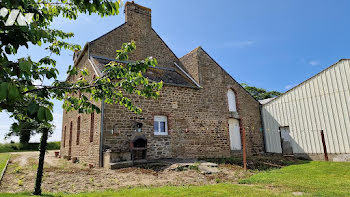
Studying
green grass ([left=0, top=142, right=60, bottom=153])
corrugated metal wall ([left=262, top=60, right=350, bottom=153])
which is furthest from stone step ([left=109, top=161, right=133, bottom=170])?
green grass ([left=0, top=142, right=60, bottom=153])

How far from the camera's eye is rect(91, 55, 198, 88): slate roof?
12.5 metres

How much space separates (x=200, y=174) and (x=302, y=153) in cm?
834

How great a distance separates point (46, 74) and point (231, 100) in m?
13.5

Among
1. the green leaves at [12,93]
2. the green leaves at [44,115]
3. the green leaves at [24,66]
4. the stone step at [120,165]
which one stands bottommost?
the stone step at [120,165]

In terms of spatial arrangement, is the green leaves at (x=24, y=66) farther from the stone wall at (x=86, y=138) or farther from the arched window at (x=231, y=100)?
the arched window at (x=231, y=100)

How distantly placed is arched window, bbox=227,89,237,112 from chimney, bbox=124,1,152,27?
7.56 meters

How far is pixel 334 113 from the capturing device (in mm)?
11570

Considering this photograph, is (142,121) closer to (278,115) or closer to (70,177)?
(70,177)

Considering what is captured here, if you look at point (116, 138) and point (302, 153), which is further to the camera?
point (302, 153)

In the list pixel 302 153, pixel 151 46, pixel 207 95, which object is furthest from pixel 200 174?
pixel 151 46

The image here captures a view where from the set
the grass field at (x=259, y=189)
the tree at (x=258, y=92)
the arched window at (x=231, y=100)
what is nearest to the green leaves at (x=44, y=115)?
the grass field at (x=259, y=189)

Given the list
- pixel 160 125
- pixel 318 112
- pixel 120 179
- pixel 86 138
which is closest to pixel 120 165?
pixel 120 179

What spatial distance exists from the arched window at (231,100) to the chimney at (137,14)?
7564 mm

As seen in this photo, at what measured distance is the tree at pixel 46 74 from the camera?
1.92 metres
